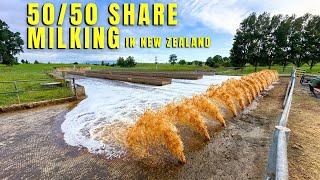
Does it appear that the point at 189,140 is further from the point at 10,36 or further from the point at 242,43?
the point at 10,36

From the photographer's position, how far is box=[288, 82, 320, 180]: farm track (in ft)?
13.2

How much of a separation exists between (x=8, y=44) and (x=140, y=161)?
226 feet

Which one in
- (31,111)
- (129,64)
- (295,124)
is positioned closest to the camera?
(295,124)

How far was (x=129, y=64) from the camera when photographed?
87.9 meters

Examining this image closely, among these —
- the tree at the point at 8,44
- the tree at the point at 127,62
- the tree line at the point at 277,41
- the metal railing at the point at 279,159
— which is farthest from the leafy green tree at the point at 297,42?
the tree at the point at 8,44

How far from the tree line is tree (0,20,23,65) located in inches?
2266

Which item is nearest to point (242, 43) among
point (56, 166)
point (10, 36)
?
point (56, 166)

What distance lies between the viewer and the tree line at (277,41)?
4662cm

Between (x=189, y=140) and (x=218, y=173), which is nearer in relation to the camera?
(x=218, y=173)

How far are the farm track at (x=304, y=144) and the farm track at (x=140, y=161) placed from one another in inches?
21.7

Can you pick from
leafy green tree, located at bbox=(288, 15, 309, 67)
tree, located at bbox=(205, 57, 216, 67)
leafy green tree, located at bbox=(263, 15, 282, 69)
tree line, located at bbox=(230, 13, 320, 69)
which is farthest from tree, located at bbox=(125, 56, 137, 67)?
leafy green tree, located at bbox=(288, 15, 309, 67)

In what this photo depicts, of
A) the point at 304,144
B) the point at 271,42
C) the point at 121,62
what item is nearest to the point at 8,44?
the point at 121,62

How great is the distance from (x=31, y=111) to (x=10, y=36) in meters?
63.0

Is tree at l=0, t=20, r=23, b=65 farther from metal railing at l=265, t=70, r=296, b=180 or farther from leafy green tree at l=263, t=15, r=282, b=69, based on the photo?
metal railing at l=265, t=70, r=296, b=180
